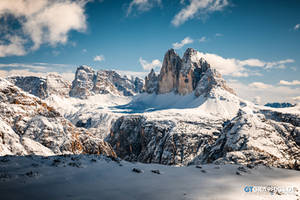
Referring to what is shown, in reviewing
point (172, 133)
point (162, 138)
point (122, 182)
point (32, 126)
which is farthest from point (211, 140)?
point (122, 182)

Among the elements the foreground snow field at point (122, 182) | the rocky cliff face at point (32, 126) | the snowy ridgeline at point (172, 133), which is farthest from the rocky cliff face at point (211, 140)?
the rocky cliff face at point (32, 126)

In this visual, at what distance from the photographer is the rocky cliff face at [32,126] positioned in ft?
112

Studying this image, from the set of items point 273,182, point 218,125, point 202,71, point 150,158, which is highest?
point 202,71

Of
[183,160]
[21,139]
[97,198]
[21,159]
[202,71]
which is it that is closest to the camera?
[97,198]

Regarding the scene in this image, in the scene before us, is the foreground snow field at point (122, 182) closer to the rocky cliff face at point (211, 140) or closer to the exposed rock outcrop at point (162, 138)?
the rocky cliff face at point (211, 140)

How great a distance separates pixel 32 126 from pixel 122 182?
130ft

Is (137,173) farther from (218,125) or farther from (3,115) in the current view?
(218,125)

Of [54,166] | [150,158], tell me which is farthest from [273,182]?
[150,158]

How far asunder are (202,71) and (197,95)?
35.8 metres

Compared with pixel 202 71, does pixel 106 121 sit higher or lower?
lower

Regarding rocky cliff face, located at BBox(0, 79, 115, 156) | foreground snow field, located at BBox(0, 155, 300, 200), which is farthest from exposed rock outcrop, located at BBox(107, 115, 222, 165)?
foreground snow field, located at BBox(0, 155, 300, 200)

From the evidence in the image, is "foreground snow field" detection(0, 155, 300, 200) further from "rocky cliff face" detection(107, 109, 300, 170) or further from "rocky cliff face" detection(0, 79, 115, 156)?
"rocky cliff face" detection(0, 79, 115, 156)

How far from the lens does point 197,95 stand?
173 meters

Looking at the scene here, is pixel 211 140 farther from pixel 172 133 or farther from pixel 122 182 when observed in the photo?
pixel 122 182
